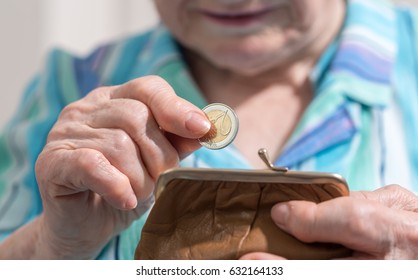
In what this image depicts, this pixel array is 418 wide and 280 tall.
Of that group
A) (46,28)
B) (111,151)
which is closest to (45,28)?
(46,28)

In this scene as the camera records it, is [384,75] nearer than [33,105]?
Yes

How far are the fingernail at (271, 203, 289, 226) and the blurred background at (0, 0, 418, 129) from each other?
111 cm

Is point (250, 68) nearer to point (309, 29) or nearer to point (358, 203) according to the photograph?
point (309, 29)

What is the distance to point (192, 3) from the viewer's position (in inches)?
34.2

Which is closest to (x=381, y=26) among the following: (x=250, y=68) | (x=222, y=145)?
(x=250, y=68)

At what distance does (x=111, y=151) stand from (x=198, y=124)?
0.08m

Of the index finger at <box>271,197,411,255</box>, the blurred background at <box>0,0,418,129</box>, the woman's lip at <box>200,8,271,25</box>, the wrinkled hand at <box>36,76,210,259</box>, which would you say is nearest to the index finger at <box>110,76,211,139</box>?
the wrinkled hand at <box>36,76,210,259</box>

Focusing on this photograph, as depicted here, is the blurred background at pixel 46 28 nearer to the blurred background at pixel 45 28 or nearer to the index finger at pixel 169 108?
the blurred background at pixel 45 28

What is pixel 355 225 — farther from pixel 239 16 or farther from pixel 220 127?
pixel 239 16

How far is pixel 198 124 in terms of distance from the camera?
548mm

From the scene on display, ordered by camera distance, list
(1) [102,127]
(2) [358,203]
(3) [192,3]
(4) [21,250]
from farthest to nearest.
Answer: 1. (3) [192,3]
2. (4) [21,250]
3. (1) [102,127]
4. (2) [358,203]

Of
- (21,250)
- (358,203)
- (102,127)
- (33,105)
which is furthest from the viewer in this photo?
(33,105)

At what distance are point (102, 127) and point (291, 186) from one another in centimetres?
20

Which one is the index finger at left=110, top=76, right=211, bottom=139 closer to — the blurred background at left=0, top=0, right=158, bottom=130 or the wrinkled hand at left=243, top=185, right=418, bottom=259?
the wrinkled hand at left=243, top=185, right=418, bottom=259
